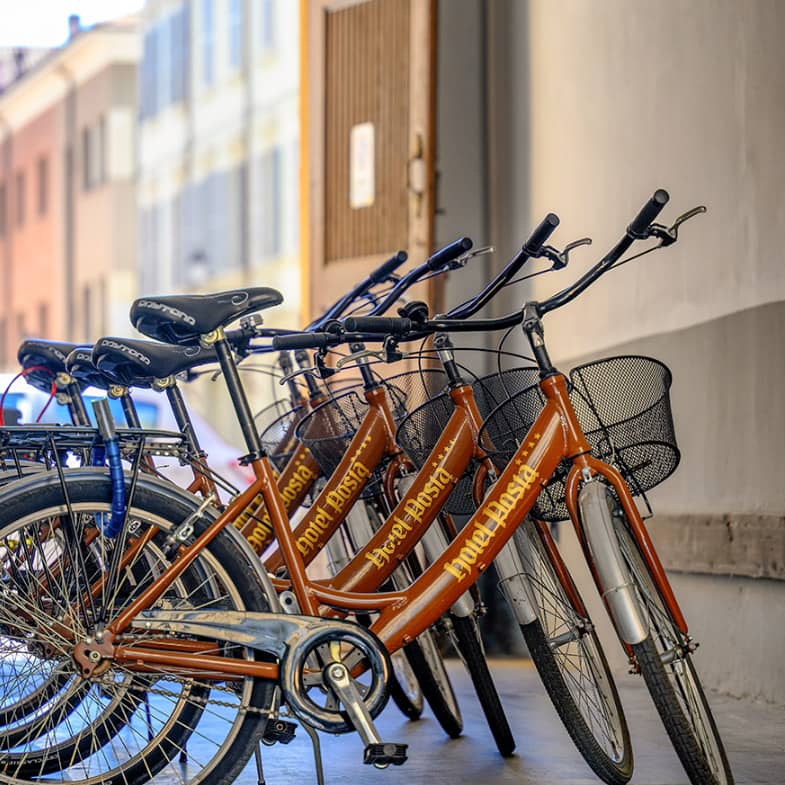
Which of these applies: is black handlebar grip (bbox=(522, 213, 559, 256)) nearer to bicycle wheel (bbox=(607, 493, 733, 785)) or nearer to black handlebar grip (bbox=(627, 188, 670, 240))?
black handlebar grip (bbox=(627, 188, 670, 240))

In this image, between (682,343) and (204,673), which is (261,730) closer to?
(204,673)

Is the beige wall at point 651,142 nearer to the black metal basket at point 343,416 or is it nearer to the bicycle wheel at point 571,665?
the black metal basket at point 343,416

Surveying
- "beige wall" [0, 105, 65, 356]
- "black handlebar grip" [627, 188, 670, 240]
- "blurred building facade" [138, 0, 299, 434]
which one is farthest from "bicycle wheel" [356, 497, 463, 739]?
"beige wall" [0, 105, 65, 356]

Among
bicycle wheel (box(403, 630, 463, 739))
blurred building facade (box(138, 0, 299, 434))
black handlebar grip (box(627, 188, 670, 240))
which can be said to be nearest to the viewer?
black handlebar grip (box(627, 188, 670, 240))

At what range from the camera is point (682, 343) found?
214 inches

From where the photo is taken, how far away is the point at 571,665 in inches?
147

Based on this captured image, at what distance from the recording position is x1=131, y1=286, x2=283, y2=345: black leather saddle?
10.8 ft

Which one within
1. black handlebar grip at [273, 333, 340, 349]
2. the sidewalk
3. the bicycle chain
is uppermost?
black handlebar grip at [273, 333, 340, 349]

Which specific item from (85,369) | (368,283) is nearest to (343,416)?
(368,283)

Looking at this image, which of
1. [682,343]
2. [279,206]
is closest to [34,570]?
[682,343]

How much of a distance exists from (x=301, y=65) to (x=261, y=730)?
184 inches

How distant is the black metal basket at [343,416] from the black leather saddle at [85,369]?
570 mm

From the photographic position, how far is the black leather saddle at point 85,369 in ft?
12.2

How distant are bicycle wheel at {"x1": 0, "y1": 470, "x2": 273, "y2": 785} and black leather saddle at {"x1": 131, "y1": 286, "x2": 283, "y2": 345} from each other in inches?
12.2
